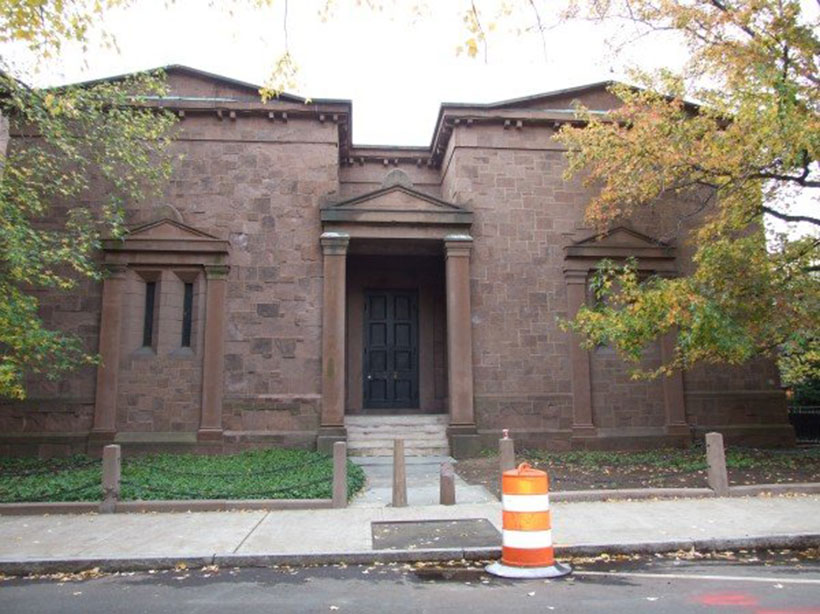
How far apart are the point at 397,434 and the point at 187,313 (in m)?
5.63

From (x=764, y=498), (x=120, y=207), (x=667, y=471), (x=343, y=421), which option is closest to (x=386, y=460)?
(x=343, y=421)

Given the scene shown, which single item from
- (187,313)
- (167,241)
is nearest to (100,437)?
(187,313)

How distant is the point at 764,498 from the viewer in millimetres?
9727

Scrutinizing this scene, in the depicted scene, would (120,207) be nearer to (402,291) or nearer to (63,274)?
(63,274)

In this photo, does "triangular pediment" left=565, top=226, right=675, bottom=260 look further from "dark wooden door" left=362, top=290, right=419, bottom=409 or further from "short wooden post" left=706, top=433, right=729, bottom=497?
"short wooden post" left=706, top=433, right=729, bottom=497

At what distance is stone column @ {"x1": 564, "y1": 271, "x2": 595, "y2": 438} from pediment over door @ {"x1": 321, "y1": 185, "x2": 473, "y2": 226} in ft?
10.1

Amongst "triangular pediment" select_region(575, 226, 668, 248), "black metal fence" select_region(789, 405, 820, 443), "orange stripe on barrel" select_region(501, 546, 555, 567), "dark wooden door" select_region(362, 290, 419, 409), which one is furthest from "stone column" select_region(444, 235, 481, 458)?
"black metal fence" select_region(789, 405, 820, 443)

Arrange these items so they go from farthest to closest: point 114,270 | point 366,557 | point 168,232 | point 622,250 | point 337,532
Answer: point 622,250 < point 168,232 < point 114,270 < point 337,532 < point 366,557

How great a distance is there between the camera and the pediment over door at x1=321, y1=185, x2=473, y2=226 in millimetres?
15508

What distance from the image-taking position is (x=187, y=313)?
50.9 ft

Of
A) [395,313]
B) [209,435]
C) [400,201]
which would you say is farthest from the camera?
[395,313]

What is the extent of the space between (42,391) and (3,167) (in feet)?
16.3

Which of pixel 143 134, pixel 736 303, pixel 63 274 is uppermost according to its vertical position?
pixel 143 134

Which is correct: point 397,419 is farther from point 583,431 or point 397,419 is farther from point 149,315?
point 149,315
